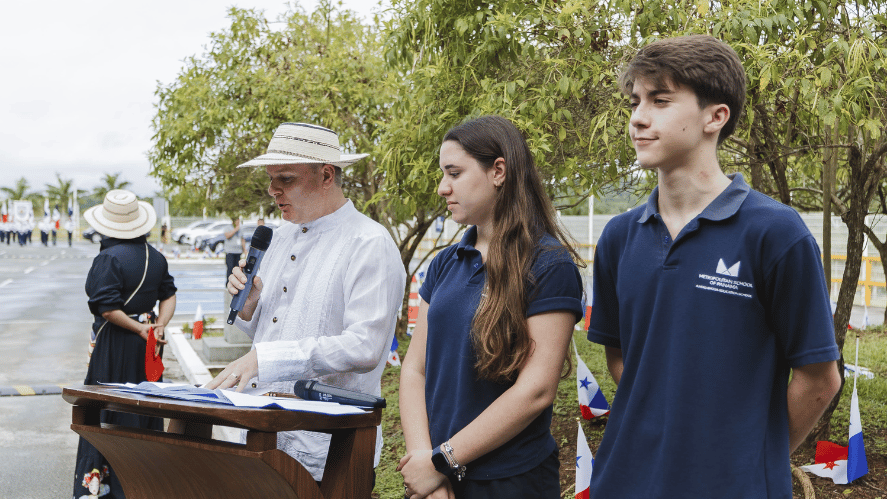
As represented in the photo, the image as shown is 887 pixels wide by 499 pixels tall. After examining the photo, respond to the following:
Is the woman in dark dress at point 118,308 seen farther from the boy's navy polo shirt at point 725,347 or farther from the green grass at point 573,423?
the boy's navy polo shirt at point 725,347

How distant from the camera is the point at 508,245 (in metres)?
2.30

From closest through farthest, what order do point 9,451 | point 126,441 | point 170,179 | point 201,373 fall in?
point 126,441, point 9,451, point 201,373, point 170,179

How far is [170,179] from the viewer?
1079cm

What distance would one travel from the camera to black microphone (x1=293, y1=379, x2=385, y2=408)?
2.26m

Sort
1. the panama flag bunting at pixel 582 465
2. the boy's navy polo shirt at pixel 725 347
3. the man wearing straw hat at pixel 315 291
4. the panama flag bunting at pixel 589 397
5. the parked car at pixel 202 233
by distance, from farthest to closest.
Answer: the parked car at pixel 202 233
the panama flag bunting at pixel 589 397
the panama flag bunting at pixel 582 465
the man wearing straw hat at pixel 315 291
the boy's navy polo shirt at pixel 725 347

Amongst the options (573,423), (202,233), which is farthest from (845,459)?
(202,233)

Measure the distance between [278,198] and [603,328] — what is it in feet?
4.93

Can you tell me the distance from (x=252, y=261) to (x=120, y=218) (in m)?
2.61

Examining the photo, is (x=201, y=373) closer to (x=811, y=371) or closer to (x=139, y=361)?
(x=139, y=361)

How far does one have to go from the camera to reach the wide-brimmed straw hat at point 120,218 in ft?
16.8

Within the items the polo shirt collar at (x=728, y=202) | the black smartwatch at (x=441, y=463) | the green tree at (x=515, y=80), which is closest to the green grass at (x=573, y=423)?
the green tree at (x=515, y=80)

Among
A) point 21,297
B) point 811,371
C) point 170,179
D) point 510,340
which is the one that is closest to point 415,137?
point 510,340

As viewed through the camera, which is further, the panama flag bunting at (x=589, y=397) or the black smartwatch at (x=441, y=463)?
the panama flag bunting at (x=589, y=397)

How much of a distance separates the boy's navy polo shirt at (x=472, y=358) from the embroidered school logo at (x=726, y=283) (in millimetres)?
513
